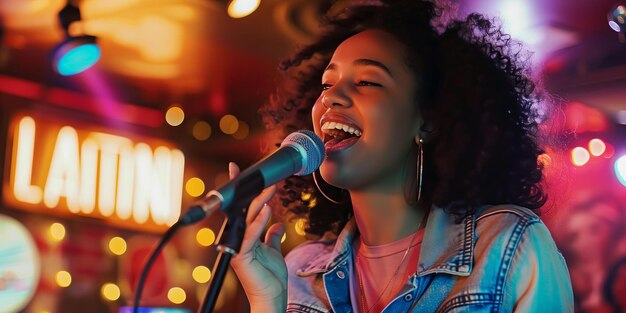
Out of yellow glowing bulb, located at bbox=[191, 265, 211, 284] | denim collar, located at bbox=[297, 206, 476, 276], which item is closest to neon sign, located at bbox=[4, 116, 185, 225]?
yellow glowing bulb, located at bbox=[191, 265, 211, 284]

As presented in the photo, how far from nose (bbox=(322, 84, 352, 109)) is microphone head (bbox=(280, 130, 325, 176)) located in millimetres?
304

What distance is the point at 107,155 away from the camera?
580cm

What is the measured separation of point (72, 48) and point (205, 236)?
2.80m

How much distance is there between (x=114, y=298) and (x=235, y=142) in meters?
1.45

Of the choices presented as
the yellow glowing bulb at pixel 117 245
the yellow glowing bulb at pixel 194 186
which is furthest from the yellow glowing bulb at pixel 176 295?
the yellow glowing bulb at pixel 194 186

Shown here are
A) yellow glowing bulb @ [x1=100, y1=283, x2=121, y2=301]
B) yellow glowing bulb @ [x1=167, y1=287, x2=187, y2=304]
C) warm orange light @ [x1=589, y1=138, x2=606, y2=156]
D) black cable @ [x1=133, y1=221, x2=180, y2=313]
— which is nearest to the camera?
black cable @ [x1=133, y1=221, x2=180, y2=313]

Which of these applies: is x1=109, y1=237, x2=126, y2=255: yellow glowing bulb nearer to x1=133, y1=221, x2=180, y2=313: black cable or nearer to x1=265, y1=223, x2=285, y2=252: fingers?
x1=265, y1=223, x2=285, y2=252: fingers

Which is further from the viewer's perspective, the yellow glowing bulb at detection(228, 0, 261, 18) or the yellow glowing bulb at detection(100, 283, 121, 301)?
the yellow glowing bulb at detection(100, 283, 121, 301)

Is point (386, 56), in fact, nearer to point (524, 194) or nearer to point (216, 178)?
point (524, 194)

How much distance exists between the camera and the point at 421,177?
74.9 inches

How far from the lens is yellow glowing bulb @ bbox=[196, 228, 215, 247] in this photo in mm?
6414

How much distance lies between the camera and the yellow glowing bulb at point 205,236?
6.41m

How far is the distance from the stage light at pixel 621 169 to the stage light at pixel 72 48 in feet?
9.41

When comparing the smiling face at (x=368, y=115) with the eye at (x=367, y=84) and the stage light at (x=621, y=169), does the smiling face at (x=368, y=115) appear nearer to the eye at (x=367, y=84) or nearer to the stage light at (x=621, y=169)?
the eye at (x=367, y=84)
